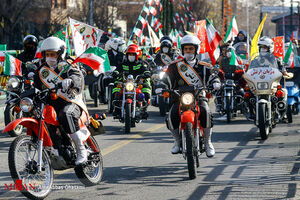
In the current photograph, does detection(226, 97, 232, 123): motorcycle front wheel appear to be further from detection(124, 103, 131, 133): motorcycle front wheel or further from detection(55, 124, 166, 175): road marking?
detection(124, 103, 131, 133): motorcycle front wheel

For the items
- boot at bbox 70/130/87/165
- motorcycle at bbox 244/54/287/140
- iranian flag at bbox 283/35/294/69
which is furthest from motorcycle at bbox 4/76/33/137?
iranian flag at bbox 283/35/294/69

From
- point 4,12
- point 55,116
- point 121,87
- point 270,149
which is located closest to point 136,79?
point 121,87

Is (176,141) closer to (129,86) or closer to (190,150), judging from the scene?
(190,150)

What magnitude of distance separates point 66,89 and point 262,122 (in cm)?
567

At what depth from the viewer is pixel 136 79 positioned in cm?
1398

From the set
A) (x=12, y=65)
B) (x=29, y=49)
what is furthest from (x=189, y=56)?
(x=29, y=49)

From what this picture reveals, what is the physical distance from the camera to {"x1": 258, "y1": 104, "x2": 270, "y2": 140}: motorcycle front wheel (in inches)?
473

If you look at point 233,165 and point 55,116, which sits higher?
point 55,116

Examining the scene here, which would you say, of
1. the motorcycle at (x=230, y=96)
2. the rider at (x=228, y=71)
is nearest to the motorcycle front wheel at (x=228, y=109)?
the motorcycle at (x=230, y=96)

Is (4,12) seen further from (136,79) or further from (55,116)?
(55,116)

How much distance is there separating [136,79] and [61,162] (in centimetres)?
692

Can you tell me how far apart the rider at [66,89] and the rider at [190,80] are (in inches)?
63.2

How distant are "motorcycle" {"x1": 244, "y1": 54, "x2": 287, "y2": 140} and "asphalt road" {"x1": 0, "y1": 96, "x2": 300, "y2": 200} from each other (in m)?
0.35

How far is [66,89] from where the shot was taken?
23.6 ft
